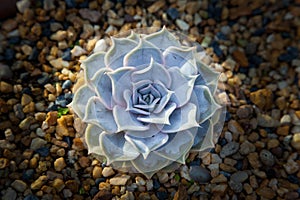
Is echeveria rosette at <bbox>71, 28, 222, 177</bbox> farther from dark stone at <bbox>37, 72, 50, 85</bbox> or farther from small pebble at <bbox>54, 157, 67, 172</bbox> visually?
dark stone at <bbox>37, 72, 50, 85</bbox>

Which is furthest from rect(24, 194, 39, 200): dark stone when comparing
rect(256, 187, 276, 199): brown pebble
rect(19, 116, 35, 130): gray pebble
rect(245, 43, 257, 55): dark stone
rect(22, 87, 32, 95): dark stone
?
rect(245, 43, 257, 55): dark stone

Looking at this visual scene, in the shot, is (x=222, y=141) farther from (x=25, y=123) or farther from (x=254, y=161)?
(x=25, y=123)

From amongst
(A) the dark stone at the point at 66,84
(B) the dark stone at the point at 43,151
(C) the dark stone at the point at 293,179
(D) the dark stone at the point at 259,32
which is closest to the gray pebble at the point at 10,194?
(B) the dark stone at the point at 43,151

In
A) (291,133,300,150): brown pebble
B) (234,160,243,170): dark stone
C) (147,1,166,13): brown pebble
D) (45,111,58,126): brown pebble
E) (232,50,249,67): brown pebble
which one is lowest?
(234,160,243,170): dark stone

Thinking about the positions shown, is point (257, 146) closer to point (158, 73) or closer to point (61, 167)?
point (158, 73)

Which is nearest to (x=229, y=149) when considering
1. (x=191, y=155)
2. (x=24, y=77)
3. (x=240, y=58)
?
(x=191, y=155)

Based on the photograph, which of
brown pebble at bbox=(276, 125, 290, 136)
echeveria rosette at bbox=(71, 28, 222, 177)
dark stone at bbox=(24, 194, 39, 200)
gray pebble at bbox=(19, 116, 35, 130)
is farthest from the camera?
brown pebble at bbox=(276, 125, 290, 136)

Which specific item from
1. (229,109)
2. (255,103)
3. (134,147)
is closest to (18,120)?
(134,147)
